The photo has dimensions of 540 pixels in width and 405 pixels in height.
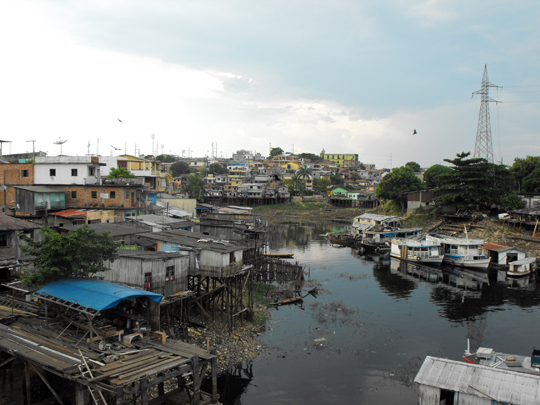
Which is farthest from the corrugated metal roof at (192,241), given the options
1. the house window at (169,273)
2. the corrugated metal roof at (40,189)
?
the corrugated metal roof at (40,189)

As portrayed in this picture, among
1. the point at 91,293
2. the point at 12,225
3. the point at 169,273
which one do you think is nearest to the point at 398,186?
the point at 169,273

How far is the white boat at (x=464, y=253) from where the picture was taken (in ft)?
153

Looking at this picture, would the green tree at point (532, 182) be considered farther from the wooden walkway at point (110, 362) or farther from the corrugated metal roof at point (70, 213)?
the wooden walkway at point (110, 362)

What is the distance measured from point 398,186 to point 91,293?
76.0 metres

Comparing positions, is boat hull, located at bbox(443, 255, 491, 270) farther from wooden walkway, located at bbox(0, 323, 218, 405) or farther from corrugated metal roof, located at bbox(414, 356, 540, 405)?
wooden walkway, located at bbox(0, 323, 218, 405)

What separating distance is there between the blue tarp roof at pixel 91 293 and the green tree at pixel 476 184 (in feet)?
198

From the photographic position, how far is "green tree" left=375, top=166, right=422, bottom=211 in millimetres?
81562

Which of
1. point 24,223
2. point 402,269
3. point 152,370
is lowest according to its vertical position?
point 402,269

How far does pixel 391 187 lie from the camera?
8288 cm

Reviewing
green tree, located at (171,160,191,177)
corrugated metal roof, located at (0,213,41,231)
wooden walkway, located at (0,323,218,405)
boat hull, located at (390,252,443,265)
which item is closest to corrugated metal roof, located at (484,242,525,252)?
boat hull, located at (390,252,443,265)

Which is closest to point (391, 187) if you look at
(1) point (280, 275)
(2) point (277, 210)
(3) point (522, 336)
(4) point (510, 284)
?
(2) point (277, 210)

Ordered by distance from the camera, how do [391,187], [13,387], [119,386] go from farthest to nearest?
[391,187]
[13,387]
[119,386]

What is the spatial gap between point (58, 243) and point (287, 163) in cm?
14517

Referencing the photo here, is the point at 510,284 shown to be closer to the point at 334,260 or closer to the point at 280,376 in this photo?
the point at 334,260
